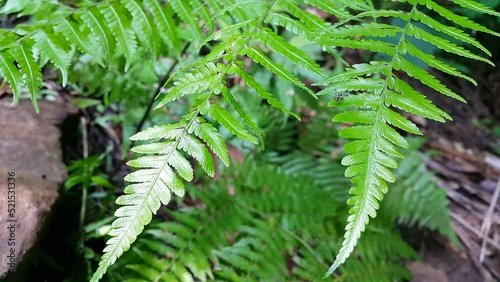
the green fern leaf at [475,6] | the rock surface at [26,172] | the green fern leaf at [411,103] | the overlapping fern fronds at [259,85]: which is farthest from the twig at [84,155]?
the green fern leaf at [475,6]

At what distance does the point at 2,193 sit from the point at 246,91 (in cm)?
146

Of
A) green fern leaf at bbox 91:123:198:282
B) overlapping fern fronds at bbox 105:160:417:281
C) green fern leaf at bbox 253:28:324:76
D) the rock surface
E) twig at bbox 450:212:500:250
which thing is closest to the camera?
green fern leaf at bbox 91:123:198:282

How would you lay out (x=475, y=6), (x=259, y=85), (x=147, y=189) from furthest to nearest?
1. (x=475, y=6)
2. (x=259, y=85)
3. (x=147, y=189)

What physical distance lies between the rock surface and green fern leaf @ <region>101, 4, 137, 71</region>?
610 millimetres

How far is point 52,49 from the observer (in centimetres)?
132

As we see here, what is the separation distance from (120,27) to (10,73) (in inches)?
15.6

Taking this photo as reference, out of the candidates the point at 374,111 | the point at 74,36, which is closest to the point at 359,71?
the point at 374,111

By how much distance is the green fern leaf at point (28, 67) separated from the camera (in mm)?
1223

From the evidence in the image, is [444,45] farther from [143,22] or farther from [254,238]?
[254,238]

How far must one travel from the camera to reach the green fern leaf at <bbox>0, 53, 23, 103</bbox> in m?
1.19

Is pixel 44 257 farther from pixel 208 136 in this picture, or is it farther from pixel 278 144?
pixel 278 144

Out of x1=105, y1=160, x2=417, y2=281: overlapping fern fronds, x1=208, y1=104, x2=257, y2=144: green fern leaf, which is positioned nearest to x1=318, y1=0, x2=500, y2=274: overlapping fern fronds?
x1=208, y1=104, x2=257, y2=144: green fern leaf

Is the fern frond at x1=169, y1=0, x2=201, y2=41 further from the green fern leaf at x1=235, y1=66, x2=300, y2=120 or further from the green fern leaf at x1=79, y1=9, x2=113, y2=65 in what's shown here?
the green fern leaf at x1=235, y1=66, x2=300, y2=120

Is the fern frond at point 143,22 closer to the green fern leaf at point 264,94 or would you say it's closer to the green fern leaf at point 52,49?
the green fern leaf at point 52,49
